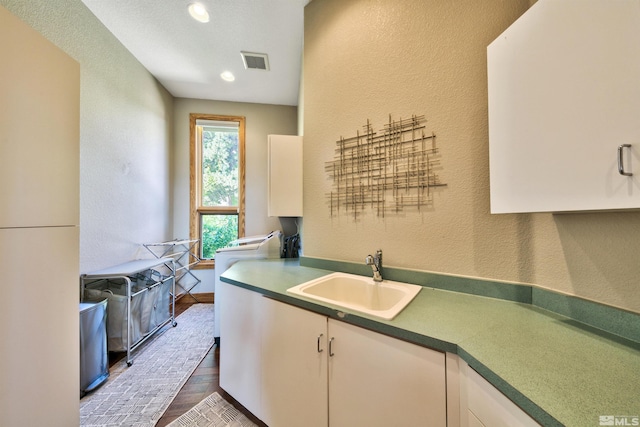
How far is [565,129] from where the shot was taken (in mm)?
651

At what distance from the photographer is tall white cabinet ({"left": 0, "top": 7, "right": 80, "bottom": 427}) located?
2.81ft

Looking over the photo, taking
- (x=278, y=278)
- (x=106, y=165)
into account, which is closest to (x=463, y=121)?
(x=278, y=278)

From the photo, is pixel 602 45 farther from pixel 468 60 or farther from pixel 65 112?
pixel 65 112

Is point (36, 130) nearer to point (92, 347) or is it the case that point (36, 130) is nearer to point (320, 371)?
point (92, 347)

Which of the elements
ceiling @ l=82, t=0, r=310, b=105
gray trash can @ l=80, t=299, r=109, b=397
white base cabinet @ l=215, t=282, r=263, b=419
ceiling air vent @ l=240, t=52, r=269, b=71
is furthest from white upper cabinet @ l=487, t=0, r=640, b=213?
gray trash can @ l=80, t=299, r=109, b=397

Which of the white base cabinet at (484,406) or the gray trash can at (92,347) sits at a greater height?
the white base cabinet at (484,406)

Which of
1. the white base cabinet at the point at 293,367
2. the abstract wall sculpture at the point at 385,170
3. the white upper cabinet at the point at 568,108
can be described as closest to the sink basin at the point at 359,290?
the white base cabinet at the point at 293,367

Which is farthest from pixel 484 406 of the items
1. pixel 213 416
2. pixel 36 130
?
pixel 36 130

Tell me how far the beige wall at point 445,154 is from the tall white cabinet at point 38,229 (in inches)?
57.1

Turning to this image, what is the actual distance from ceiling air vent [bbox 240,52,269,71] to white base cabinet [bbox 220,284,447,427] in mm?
2441

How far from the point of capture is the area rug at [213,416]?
1.35 meters

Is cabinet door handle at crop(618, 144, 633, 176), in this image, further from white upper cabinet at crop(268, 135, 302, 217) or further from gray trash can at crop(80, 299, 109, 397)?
gray trash can at crop(80, 299, 109, 397)

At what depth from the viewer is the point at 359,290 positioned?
142 centimetres

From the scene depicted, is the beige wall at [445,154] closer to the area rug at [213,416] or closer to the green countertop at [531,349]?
the green countertop at [531,349]
